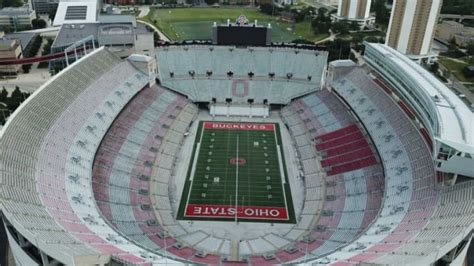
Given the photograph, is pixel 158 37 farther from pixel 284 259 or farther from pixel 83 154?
pixel 284 259

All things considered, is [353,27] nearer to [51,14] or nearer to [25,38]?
[25,38]

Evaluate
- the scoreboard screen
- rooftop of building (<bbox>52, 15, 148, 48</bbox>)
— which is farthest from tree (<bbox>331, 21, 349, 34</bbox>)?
rooftop of building (<bbox>52, 15, 148, 48</bbox>)

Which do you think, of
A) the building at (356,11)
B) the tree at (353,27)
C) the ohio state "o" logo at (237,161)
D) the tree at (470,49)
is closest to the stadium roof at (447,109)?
the ohio state "o" logo at (237,161)

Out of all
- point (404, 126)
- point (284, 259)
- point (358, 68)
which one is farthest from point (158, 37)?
point (284, 259)

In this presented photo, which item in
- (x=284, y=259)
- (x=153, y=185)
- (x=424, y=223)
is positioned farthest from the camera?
(x=153, y=185)

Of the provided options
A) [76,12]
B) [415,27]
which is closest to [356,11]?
[415,27]
